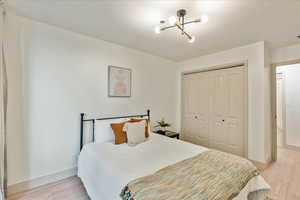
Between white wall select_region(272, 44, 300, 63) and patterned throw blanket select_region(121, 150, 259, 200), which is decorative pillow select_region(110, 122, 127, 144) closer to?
patterned throw blanket select_region(121, 150, 259, 200)

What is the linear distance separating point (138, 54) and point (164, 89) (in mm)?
1197

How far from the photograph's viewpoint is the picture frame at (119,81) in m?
2.92

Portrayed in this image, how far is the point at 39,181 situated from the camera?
7.10ft

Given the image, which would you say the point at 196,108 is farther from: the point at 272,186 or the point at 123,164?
the point at 123,164

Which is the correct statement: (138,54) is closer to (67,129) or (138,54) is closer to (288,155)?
(67,129)

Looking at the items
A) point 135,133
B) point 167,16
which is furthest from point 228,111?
point 167,16

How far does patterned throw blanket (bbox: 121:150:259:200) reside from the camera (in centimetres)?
113

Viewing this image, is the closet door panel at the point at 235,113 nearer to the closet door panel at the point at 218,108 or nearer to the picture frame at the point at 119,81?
the closet door panel at the point at 218,108

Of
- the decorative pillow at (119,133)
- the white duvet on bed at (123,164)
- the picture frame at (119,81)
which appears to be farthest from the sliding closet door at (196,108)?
the decorative pillow at (119,133)

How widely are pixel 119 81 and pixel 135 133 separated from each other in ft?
3.92

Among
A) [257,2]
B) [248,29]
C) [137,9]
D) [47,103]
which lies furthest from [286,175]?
[47,103]

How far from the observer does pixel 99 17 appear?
2.07 meters

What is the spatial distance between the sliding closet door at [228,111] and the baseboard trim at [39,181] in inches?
123

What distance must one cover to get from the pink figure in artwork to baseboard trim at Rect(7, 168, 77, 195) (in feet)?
5.26
